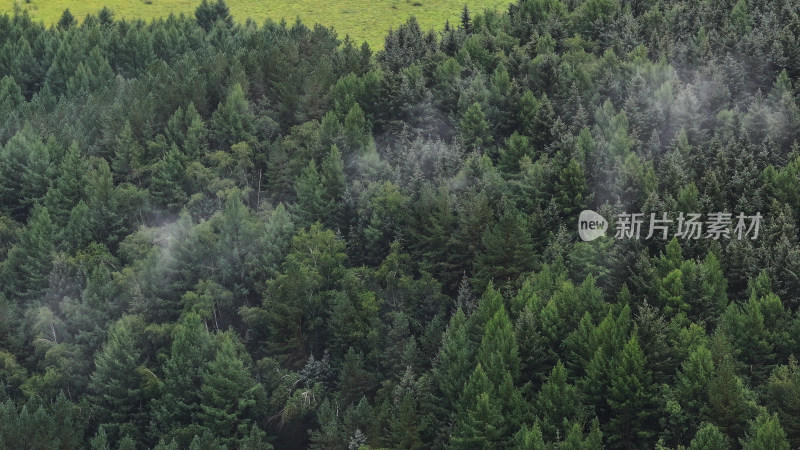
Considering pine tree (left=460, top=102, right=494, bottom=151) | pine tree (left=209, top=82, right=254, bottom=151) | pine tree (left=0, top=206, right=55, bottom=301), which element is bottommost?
pine tree (left=0, top=206, right=55, bottom=301)

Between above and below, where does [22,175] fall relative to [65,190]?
above

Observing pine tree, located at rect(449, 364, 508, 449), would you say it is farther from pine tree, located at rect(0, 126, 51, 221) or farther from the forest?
pine tree, located at rect(0, 126, 51, 221)

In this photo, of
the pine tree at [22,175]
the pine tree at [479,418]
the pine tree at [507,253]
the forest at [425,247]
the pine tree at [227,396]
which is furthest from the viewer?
the pine tree at [22,175]

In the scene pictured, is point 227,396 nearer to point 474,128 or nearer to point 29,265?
point 29,265

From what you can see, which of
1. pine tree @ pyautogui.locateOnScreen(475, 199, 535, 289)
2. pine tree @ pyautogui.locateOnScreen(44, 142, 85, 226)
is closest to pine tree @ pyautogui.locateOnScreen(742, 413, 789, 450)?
pine tree @ pyautogui.locateOnScreen(475, 199, 535, 289)

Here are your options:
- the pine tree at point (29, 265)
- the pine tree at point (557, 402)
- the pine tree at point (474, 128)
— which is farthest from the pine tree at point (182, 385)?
the pine tree at point (474, 128)

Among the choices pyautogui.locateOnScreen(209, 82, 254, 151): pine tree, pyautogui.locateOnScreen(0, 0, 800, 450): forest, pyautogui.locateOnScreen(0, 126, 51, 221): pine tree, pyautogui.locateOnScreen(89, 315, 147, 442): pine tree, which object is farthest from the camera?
pyautogui.locateOnScreen(209, 82, 254, 151): pine tree

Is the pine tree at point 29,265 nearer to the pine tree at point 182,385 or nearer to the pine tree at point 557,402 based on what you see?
the pine tree at point 182,385

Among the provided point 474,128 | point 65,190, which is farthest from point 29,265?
point 474,128

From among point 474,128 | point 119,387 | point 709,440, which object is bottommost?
point 119,387
